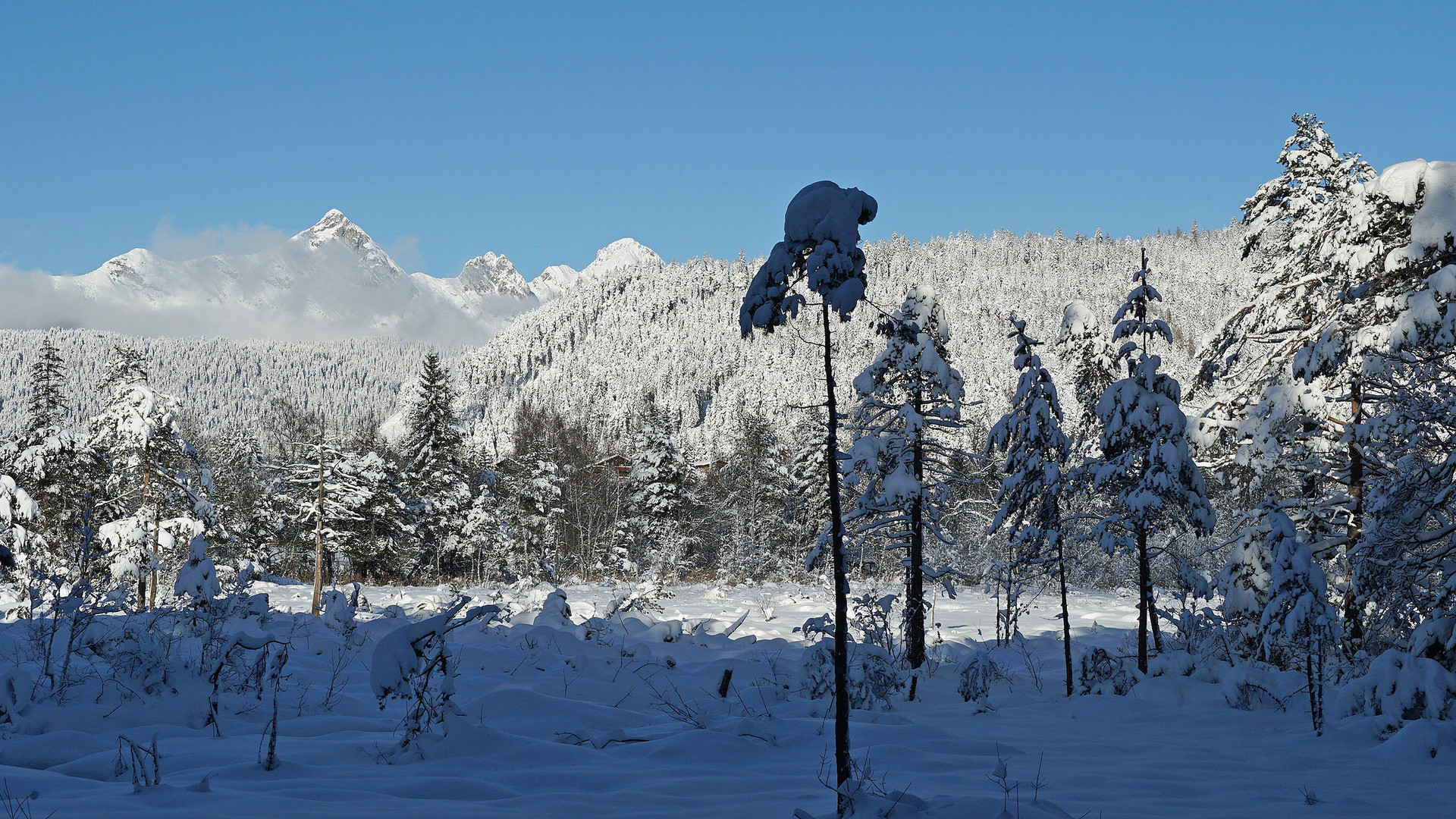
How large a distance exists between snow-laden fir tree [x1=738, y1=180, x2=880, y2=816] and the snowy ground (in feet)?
3.96

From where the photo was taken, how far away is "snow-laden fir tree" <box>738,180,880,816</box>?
5.20 meters

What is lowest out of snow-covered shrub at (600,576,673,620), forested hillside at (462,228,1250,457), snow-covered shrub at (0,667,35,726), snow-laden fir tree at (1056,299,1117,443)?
snow-covered shrub at (600,576,673,620)

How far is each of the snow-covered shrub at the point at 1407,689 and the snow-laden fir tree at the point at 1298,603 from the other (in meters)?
0.44

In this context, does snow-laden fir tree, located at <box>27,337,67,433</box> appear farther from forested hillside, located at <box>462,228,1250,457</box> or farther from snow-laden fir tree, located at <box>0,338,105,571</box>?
forested hillside, located at <box>462,228,1250,457</box>

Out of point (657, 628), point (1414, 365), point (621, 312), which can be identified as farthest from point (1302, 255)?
point (621, 312)

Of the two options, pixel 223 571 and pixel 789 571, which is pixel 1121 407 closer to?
pixel 223 571

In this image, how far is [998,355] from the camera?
138 meters

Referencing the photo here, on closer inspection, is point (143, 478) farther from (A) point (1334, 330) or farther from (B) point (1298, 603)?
(A) point (1334, 330)

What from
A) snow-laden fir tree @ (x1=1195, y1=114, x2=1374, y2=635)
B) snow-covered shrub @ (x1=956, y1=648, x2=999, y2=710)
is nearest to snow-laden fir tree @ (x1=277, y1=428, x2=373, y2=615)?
snow-covered shrub @ (x1=956, y1=648, x2=999, y2=710)

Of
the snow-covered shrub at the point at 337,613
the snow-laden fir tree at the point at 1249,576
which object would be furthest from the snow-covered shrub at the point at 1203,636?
the snow-covered shrub at the point at 337,613

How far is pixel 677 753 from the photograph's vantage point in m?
6.83

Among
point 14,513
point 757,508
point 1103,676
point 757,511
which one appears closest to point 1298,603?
point 1103,676

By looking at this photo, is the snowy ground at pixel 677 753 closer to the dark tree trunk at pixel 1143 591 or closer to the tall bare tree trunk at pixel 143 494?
the dark tree trunk at pixel 1143 591

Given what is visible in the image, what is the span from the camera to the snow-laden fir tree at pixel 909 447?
15250 mm
